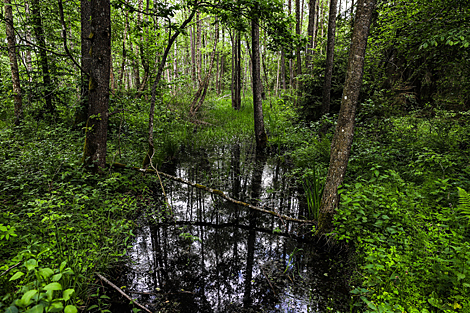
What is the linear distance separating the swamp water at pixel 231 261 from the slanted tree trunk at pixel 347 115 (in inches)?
23.7

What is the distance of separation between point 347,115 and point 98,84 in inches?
162

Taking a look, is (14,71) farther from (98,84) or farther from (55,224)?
(55,224)

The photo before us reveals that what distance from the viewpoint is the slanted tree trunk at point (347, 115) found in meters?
2.78

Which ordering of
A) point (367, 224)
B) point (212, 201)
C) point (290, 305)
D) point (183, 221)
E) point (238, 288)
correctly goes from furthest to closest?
point (212, 201) < point (183, 221) < point (367, 224) < point (238, 288) < point (290, 305)

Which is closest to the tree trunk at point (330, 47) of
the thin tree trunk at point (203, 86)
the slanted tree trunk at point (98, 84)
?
the thin tree trunk at point (203, 86)

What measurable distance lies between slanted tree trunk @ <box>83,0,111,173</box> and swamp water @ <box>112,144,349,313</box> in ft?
4.75

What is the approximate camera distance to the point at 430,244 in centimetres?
202

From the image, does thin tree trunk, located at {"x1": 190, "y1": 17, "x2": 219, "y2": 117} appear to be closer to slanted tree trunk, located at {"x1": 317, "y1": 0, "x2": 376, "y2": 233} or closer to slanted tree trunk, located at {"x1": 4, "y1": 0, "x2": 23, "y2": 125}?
slanted tree trunk, located at {"x1": 4, "y1": 0, "x2": 23, "y2": 125}

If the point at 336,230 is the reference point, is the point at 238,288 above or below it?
below

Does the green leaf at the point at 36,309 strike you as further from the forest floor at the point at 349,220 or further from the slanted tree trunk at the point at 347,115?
the slanted tree trunk at the point at 347,115

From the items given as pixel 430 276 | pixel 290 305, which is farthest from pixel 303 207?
pixel 430 276

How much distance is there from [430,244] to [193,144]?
25.7 ft

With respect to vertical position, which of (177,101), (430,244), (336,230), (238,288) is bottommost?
(238,288)

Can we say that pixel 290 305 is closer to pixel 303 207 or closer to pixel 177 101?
pixel 303 207
